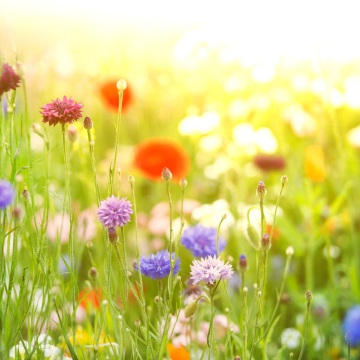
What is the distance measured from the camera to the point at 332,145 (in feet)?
6.98

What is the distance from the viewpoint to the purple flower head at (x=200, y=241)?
0.88 m

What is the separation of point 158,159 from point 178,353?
30.7 inches

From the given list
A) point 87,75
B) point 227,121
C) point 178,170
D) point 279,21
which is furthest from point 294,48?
point 87,75

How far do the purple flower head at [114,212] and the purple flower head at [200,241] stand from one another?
0.57 ft

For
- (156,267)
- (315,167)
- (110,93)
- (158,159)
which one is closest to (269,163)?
(315,167)

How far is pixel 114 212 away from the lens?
0.72 m

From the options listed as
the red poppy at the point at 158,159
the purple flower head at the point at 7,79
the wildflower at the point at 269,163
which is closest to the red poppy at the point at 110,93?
the red poppy at the point at 158,159

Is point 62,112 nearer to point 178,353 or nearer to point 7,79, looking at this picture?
point 7,79

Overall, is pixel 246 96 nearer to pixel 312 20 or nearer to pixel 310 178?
pixel 310 178

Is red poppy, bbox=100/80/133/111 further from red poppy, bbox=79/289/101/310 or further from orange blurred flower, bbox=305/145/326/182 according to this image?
red poppy, bbox=79/289/101/310

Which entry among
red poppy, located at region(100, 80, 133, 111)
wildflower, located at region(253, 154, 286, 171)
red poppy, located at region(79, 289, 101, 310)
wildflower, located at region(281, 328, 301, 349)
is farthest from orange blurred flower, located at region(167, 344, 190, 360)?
red poppy, located at region(100, 80, 133, 111)

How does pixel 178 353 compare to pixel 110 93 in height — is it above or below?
below

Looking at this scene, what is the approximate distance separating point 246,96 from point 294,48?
0.41 m

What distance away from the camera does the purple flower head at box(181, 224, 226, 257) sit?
0.88 meters
